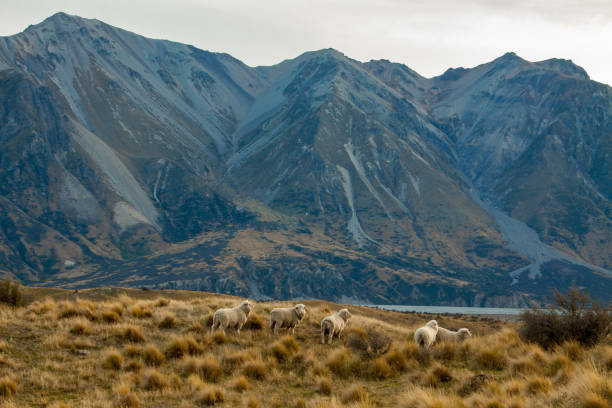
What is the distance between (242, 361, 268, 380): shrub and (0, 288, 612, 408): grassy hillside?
0.04 meters

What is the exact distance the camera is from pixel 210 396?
15.1 meters

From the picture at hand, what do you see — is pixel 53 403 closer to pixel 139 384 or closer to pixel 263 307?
pixel 139 384

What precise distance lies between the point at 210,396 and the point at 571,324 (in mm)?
13097

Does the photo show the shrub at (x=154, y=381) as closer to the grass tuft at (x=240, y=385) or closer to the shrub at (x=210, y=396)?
the shrub at (x=210, y=396)

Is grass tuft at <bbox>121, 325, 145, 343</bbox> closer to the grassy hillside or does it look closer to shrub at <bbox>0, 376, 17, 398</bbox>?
the grassy hillside

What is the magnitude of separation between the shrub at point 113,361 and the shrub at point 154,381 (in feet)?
5.53

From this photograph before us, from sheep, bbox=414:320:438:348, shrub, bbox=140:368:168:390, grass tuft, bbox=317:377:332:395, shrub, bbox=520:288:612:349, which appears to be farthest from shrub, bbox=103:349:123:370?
shrub, bbox=520:288:612:349

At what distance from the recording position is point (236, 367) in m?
18.2

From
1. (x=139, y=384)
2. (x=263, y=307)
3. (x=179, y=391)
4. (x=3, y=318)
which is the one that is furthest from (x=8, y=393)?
(x=263, y=307)

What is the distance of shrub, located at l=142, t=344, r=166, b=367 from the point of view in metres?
18.3

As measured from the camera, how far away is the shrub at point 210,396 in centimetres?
1505

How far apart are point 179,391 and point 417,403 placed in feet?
22.0

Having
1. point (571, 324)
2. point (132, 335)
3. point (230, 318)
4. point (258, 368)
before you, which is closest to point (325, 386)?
point (258, 368)

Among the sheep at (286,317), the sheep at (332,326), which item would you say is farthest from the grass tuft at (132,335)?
the sheep at (332,326)
